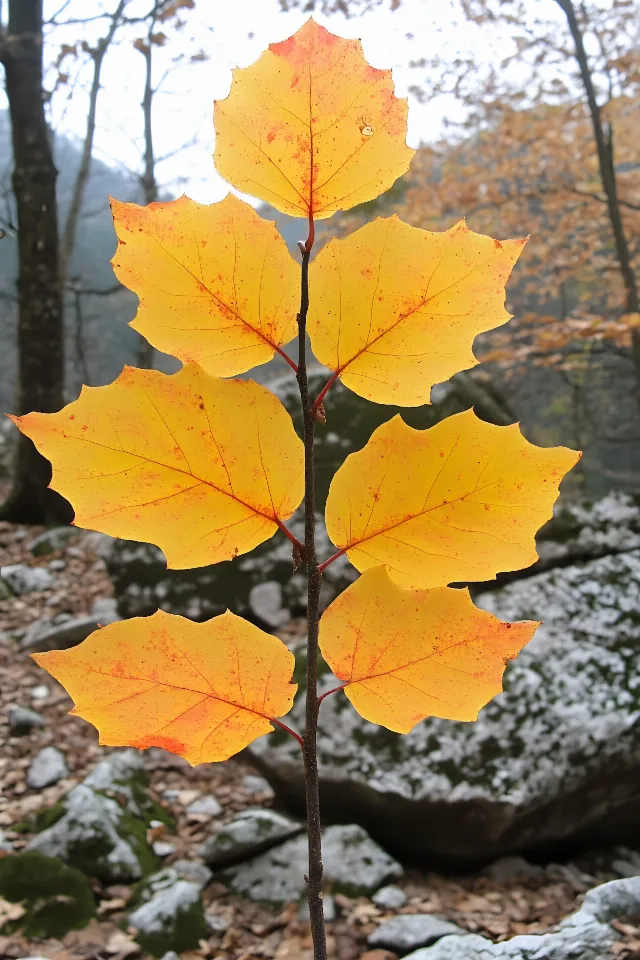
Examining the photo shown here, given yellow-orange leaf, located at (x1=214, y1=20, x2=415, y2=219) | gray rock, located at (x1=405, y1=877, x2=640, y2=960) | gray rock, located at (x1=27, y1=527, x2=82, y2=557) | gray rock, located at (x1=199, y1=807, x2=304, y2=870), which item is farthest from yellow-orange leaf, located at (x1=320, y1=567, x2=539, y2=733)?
gray rock, located at (x1=27, y1=527, x2=82, y2=557)

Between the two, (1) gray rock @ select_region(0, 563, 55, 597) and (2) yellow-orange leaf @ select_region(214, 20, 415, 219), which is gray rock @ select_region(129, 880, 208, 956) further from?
(1) gray rock @ select_region(0, 563, 55, 597)

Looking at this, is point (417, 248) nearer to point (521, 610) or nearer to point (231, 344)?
point (231, 344)

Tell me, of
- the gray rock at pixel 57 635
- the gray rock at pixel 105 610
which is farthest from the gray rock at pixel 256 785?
the gray rock at pixel 105 610

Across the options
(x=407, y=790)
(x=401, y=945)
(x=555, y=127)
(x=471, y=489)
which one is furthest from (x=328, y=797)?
(x=555, y=127)

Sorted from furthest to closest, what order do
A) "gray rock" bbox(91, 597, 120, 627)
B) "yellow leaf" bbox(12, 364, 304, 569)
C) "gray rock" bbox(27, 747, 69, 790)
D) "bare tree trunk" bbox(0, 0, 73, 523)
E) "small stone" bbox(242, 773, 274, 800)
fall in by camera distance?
"bare tree trunk" bbox(0, 0, 73, 523) < "gray rock" bbox(91, 597, 120, 627) < "small stone" bbox(242, 773, 274, 800) < "gray rock" bbox(27, 747, 69, 790) < "yellow leaf" bbox(12, 364, 304, 569)

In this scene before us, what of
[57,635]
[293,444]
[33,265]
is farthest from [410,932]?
[33,265]

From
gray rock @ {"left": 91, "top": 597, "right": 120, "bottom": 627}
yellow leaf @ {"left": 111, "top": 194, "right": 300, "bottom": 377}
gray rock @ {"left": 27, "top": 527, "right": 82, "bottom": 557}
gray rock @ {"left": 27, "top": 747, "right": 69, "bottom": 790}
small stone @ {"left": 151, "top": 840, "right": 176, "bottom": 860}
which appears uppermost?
gray rock @ {"left": 27, "top": 527, "right": 82, "bottom": 557}

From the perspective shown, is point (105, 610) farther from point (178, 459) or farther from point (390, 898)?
point (178, 459)
